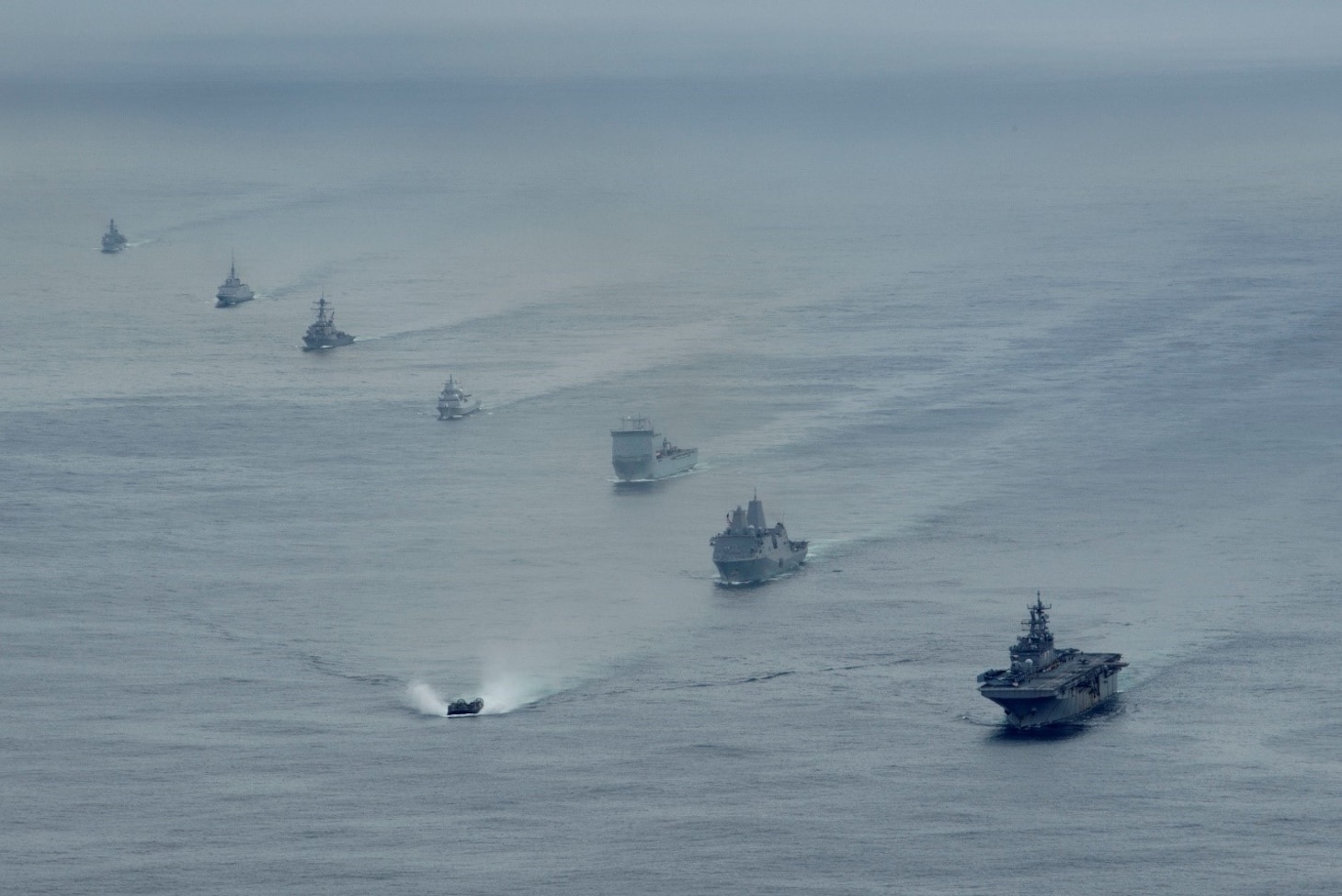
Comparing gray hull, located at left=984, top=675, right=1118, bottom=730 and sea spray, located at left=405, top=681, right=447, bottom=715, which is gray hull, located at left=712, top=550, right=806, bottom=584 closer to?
sea spray, located at left=405, top=681, right=447, bottom=715

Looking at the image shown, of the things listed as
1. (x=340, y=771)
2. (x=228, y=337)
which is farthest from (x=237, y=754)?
(x=228, y=337)

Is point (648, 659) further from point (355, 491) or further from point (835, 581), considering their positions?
point (355, 491)

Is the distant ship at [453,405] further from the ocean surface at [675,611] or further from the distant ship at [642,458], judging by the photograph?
the distant ship at [642,458]

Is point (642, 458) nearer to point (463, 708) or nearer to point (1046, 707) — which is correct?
point (463, 708)

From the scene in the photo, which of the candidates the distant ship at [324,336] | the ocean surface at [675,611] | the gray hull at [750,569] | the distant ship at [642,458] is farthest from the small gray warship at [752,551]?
the distant ship at [324,336]

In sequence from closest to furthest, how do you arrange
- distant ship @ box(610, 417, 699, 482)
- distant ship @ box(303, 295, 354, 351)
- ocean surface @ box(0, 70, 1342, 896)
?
ocean surface @ box(0, 70, 1342, 896)
distant ship @ box(610, 417, 699, 482)
distant ship @ box(303, 295, 354, 351)

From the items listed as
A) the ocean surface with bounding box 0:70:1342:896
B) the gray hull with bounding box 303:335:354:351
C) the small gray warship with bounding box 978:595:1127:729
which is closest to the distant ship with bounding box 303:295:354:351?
the gray hull with bounding box 303:335:354:351

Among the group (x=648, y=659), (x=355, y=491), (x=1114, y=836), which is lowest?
(x=1114, y=836)
